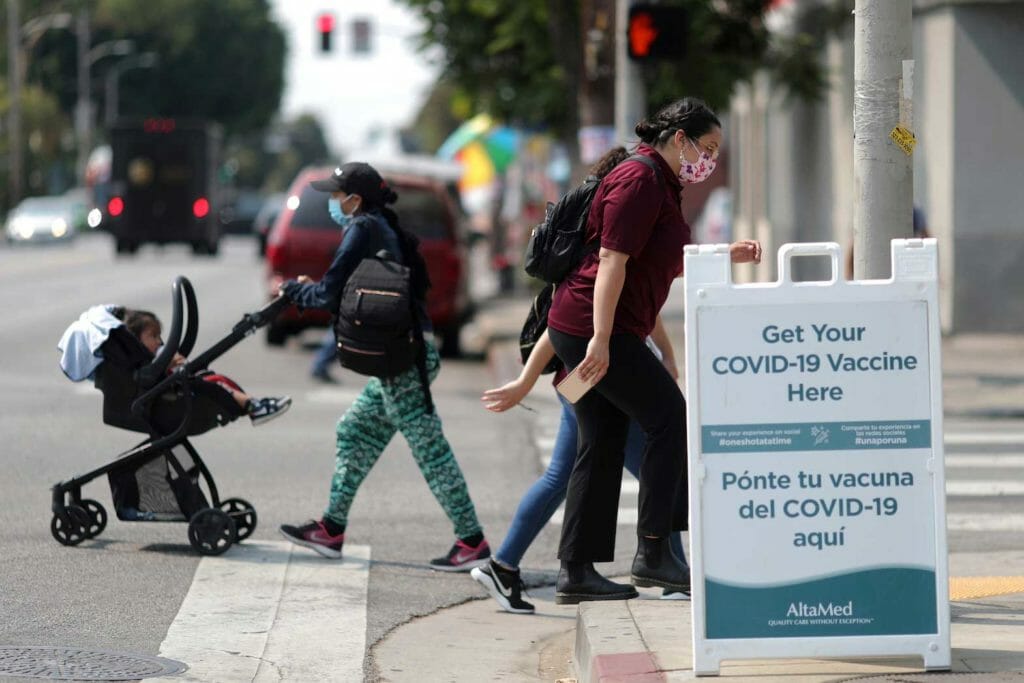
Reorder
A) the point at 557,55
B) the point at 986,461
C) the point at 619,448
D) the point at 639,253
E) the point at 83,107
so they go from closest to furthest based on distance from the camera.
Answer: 1. the point at 639,253
2. the point at 619,448
3. the point at 986,461
4. the point at 557,55
5. the point at 83,107

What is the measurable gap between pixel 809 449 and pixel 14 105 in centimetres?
5580

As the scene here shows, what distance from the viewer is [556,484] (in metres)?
7.00

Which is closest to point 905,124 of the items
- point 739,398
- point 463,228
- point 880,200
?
point 880,200

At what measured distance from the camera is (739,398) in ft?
17.8

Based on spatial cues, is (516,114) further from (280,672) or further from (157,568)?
(280,672)

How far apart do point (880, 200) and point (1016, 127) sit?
46.0ft

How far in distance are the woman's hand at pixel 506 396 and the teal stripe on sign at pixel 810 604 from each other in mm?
1405

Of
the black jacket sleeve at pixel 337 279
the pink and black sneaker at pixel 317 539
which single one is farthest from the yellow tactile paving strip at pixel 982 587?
the black jacket sleeve at pixel 337 279

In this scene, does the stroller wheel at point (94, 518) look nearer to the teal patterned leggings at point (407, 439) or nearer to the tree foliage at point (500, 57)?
the teal patterned leggings at point (407, 439)

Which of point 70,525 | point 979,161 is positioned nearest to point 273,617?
point 70,525

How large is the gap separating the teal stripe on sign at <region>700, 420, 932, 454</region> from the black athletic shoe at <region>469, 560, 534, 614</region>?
76.0 inches

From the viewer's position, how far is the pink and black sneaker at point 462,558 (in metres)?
8.17

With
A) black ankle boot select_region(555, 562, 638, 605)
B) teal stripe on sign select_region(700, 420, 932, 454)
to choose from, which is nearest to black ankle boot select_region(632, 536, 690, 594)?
black ankle boot select_region(555, 562, 638, 605)

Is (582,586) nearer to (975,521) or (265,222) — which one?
(975,521)
